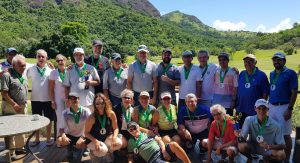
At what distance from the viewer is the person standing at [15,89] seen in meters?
5.95

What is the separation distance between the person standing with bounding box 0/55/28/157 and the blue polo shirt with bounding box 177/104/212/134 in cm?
279

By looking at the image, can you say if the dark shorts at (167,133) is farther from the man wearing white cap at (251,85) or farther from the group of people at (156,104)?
the man wearing white cap at (251,85)

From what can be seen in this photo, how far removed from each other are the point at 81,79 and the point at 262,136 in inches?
126

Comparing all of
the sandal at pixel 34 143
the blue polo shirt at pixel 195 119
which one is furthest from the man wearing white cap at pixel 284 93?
the sandal at pixel 34 143

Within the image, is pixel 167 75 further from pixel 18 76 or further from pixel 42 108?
pixel 18 76

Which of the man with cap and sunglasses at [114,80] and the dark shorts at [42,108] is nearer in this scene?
the man with cap and sunglasses at [114,80]

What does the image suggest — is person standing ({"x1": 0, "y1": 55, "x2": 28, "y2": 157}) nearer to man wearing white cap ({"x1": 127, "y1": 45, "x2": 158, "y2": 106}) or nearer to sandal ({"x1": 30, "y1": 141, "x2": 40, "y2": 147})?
sandal ({"x1": 30, "y1": 141, "x2": 40, "y2": 147})

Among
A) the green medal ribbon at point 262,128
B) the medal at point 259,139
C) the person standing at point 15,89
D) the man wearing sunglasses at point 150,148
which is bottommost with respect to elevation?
the man wearing sunglasses at point 150,148

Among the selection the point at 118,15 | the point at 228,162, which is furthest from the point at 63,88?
the point at 118,15

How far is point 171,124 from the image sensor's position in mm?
6004

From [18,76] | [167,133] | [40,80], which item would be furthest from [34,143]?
[167,133]

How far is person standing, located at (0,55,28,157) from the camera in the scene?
5.95 m

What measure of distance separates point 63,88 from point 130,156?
1.92 meters

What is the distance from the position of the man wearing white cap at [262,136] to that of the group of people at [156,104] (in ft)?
0.05
